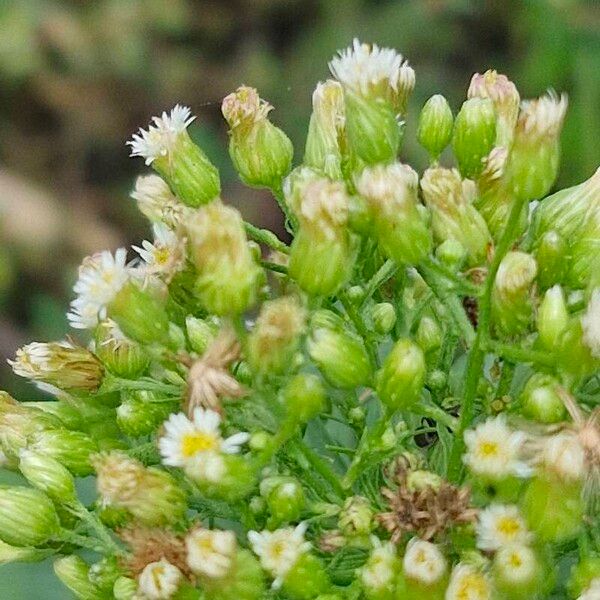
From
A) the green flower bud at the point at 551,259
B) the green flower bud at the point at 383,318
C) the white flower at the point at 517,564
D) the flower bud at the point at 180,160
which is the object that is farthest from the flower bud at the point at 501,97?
the white flower at the point at 517,564

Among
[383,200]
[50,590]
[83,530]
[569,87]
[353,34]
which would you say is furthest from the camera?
[353,34]

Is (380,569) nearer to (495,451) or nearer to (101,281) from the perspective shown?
(495,451)

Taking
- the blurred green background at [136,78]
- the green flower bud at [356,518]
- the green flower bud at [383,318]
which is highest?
the blurred green background at [136,78]

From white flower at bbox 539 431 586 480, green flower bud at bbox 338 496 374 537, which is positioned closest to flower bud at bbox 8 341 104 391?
green flower bud at bbox 338 496 374 537

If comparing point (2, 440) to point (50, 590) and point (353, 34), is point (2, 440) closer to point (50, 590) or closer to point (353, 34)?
point (50, 590)

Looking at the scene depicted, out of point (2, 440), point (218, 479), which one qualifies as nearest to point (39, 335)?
point (2, 440)

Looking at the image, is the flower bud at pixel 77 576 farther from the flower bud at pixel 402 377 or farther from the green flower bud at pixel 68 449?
the flower bud at pixel 402 377

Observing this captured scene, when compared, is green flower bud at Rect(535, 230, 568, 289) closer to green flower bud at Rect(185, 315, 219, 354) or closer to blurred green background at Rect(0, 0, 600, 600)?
green flower bud at Rect(185, 315, 219, 354)
